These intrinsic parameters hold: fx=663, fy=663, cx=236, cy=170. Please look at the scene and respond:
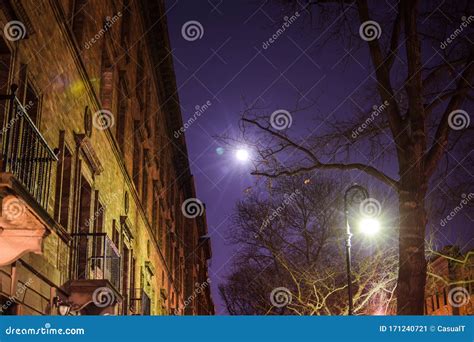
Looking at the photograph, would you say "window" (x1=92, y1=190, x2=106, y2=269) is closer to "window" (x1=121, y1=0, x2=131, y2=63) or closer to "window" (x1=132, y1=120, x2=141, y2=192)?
"window" (x1=121, y1=0, x2=131, y2=63)

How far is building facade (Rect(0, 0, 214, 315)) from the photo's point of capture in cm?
899

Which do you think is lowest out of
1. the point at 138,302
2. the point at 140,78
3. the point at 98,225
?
the point at 138,302

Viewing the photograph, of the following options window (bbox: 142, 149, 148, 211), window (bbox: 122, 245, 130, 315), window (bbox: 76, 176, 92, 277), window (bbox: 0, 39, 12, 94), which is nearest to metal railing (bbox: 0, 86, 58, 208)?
window (bbox: 0, 39, 12, 94)

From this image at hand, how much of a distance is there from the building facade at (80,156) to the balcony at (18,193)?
0.6 inches

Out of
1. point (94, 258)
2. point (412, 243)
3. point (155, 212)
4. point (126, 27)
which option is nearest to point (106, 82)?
point (126, 27)

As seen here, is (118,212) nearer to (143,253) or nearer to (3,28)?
(143,253)

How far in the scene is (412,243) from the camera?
11688 millimetres

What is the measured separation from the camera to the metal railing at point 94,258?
44.8 ft

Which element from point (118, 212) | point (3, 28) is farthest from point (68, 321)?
point (118, 212)

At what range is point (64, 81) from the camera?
1278 centimetres

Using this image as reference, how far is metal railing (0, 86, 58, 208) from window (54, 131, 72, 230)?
2.17 meters

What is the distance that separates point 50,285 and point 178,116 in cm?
2495

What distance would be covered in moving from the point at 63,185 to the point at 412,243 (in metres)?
6.78

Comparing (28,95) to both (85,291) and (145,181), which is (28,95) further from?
(145,181)
